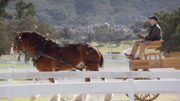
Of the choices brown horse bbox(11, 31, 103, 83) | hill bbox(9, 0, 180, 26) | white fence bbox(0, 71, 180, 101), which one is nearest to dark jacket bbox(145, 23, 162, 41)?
brown horse bbox(11, 31, 103, 83)

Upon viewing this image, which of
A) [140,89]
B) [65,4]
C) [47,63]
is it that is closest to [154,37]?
[47,63]

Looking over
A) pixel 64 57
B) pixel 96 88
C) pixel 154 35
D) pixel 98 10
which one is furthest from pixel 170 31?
pixel 98 10

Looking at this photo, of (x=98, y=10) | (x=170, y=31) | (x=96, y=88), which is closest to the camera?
(x=96, y=88)

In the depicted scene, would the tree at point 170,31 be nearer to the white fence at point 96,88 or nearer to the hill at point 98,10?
the white fence at point 96,88

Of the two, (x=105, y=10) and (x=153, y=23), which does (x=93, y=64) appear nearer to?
(x=153, y=23)

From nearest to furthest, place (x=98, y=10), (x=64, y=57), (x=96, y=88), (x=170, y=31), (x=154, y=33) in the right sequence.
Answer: (x=96, y=88), (x=154, y=33), (x=64, y=57), (x=170, y=31), (x=98, y=10)

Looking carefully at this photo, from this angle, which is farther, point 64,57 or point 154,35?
point 64,57

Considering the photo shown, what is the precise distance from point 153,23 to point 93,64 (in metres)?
2.12

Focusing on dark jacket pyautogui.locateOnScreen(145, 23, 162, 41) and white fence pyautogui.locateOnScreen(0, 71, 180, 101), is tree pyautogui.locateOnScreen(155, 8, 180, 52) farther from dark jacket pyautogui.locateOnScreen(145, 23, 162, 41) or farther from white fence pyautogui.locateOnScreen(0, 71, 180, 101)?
white fence pyautogui.locateOnScreen(0, 71, 180, 101)

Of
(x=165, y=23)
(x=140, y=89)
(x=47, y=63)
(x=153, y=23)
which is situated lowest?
(x=140, y=89)

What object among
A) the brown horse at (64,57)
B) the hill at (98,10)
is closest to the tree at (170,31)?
the brown horse at (64,57)

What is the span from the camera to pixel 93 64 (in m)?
11.3

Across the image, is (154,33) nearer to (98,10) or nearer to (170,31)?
(170,31)

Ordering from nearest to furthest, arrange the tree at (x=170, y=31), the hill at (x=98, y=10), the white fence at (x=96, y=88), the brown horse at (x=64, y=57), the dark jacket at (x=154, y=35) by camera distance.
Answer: the white fence at (x=96, y=88)
the dark jacket at (x=154, y=35)
the brown horse at (x=64, y=57)
the tree at (x=170, y=31)
the hill at (x=98, y=10)
